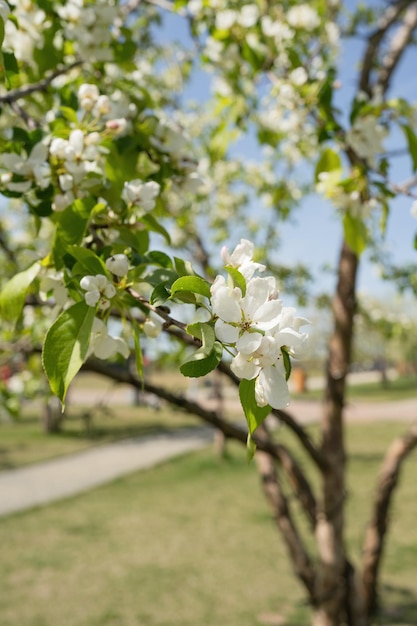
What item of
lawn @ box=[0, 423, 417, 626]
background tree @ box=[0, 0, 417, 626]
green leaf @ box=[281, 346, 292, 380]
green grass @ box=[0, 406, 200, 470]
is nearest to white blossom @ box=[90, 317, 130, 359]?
background tree @ box=[0, 0, 417, 626]

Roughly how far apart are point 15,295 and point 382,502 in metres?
2.83

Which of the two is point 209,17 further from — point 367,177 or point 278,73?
point 367,177

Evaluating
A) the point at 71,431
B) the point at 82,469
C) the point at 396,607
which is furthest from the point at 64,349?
the point at 71,431

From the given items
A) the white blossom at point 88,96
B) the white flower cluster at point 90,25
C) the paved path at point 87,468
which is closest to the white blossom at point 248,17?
the white flower cluster at point 90,25

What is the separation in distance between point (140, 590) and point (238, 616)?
2.84 ft

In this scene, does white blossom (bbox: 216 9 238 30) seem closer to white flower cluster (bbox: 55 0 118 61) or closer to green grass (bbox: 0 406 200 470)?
white flower cluster (bbox: 55 0 118 61)

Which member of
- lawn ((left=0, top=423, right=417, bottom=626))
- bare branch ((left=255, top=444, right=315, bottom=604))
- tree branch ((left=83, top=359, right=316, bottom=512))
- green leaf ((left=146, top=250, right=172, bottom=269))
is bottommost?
lawn ((left=0, top=423, right=417, bottom=626))

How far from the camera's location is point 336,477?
2.55 m

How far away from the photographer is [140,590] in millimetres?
4680

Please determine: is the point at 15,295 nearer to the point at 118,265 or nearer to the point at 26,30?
the point at 118,265

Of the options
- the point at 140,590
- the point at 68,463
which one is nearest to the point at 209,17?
the point at 140,590

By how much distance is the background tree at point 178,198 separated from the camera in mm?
705

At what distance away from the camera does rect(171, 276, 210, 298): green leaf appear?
66 centimetres

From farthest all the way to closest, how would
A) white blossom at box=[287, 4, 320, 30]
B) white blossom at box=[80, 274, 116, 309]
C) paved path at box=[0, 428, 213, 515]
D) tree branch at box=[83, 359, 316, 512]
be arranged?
paved path at box=[0, 428, 213, 515] < white blossom at box=[287, 4, 320, 30] < tree branch at box=[83, 359, 316, 512] < white blossom at box=[80, 274, 116, 309]
